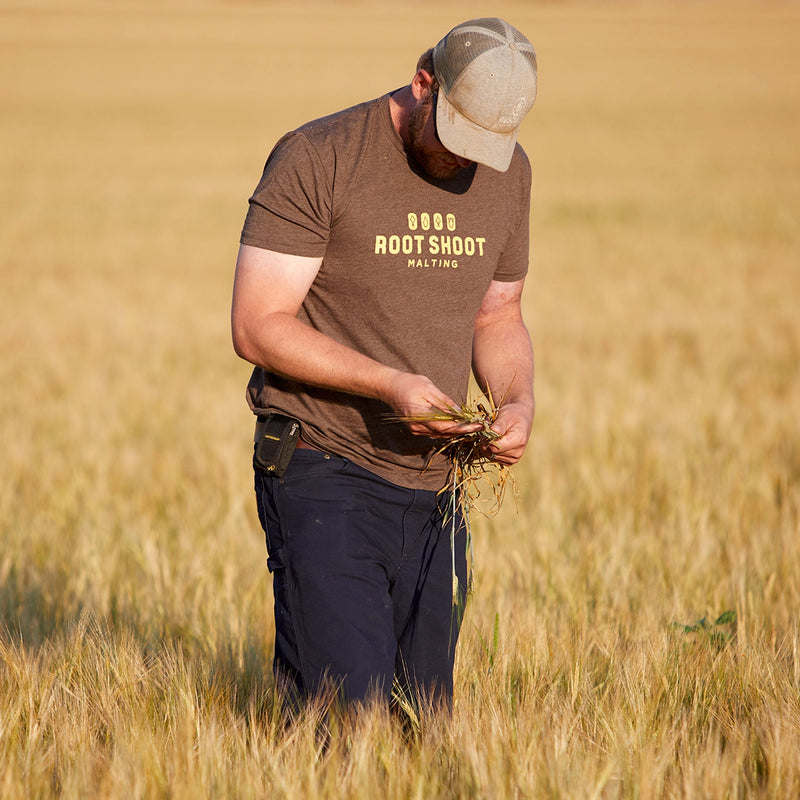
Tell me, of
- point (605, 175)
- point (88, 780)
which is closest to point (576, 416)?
point (88, 780)

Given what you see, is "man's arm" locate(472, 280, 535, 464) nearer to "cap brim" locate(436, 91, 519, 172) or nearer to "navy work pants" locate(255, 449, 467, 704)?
"navy work pants" locate(255, 449, 467, 704)

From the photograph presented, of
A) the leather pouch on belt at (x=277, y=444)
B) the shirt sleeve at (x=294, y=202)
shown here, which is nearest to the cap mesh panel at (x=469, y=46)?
the shirt sleeve at (x=294, y=202)

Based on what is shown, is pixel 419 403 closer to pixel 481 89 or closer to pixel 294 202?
pixel 294 202

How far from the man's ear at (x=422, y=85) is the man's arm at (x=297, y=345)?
1.60ft

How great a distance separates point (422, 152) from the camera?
274 centimetres

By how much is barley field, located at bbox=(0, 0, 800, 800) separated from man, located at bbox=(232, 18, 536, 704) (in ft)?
0.81

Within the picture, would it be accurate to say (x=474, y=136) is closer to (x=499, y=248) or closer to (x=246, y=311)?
(x=499, y=248)

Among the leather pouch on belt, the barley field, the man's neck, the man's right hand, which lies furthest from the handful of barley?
the man's neck

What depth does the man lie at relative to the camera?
265 centimetres

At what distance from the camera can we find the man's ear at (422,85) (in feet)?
8.95

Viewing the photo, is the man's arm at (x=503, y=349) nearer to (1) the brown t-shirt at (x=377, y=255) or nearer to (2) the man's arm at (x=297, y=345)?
(1) the brown t-shirt at (x=377, y=255)

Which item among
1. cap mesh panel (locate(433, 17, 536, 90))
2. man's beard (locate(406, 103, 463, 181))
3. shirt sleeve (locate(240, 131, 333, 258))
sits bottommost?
shirt sleeve (locate(240, 131, 333, 258))

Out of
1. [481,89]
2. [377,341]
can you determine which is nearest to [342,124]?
[481,89]

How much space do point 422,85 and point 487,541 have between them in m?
2.59
